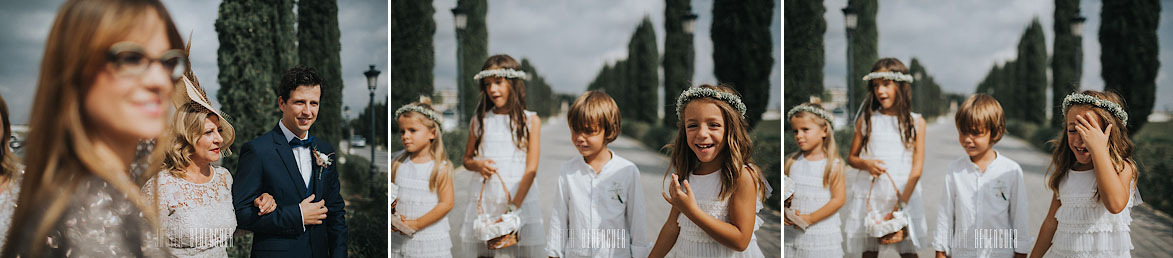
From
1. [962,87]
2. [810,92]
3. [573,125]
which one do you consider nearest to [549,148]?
[573,125]

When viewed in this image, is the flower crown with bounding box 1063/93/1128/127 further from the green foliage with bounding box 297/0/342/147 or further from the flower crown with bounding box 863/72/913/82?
the green foliage with bounding box 297/0/342/147

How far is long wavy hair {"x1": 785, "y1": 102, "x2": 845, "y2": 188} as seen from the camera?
15.1 feet

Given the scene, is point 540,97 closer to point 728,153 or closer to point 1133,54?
point 728,153

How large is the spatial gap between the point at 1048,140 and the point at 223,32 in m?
5.17

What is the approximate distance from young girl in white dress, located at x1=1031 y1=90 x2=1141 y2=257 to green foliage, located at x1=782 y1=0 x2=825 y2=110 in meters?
1.47

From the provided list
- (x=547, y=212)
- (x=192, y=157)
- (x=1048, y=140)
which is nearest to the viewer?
(x=192, y=157)

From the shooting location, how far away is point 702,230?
13.6ft

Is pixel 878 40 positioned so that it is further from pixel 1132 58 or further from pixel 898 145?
pixel 1132 58

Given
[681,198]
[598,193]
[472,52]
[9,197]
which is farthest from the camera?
[472,52]

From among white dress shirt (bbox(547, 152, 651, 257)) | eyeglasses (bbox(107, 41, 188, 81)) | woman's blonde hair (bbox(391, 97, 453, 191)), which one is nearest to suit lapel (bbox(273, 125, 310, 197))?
woman's blonde hair (bbox(391, 97, 453, 191))

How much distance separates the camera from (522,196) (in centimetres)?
452

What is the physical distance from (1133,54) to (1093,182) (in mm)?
885

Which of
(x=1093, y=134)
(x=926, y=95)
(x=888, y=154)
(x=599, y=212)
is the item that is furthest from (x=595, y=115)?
(x=1093, y=134)

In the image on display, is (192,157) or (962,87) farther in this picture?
(962,87)
